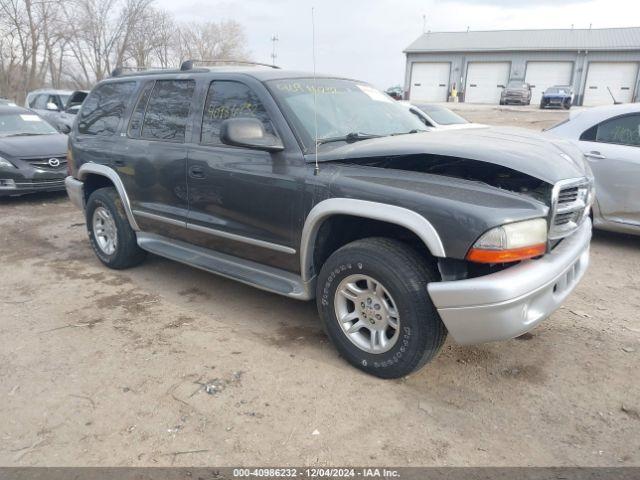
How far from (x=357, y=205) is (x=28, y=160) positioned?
23.8 ft

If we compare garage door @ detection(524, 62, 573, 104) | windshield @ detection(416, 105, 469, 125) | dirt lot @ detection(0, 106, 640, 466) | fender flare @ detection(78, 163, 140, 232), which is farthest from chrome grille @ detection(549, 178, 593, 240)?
garage door @ detection(524, 62, 573, 104)

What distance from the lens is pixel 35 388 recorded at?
302 centimetres

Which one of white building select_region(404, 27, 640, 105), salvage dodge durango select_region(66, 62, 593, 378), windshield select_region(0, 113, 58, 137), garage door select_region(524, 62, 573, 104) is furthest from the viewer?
garage door select_region(524, 62, 573, 104)

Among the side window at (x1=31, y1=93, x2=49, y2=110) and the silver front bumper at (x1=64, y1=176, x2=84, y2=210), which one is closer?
the silver front bumper at (x1=64, y1=176, x2=84, y2=210)

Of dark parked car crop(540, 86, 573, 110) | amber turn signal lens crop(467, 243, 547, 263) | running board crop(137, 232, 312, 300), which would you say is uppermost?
dark parked car crop(540, 86, 573, 110)

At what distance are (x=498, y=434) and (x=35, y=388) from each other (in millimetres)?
2706

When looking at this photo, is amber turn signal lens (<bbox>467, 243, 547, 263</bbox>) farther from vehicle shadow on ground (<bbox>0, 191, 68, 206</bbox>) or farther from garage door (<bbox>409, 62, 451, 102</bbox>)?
garage door (<bbox>409, 62, 451, 102</bbox>)

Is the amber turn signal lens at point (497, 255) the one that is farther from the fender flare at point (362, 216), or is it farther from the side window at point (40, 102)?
the side window at point (40, 102)

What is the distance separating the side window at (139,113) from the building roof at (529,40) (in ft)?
126

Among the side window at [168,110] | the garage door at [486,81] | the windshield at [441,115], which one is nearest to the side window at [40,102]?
the windshield at [441,115]

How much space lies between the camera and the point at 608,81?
3569 centimetres

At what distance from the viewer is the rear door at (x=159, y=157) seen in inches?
160

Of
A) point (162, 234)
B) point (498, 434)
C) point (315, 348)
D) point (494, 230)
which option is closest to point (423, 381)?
point (498, 434)

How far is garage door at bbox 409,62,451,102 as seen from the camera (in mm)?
40500
